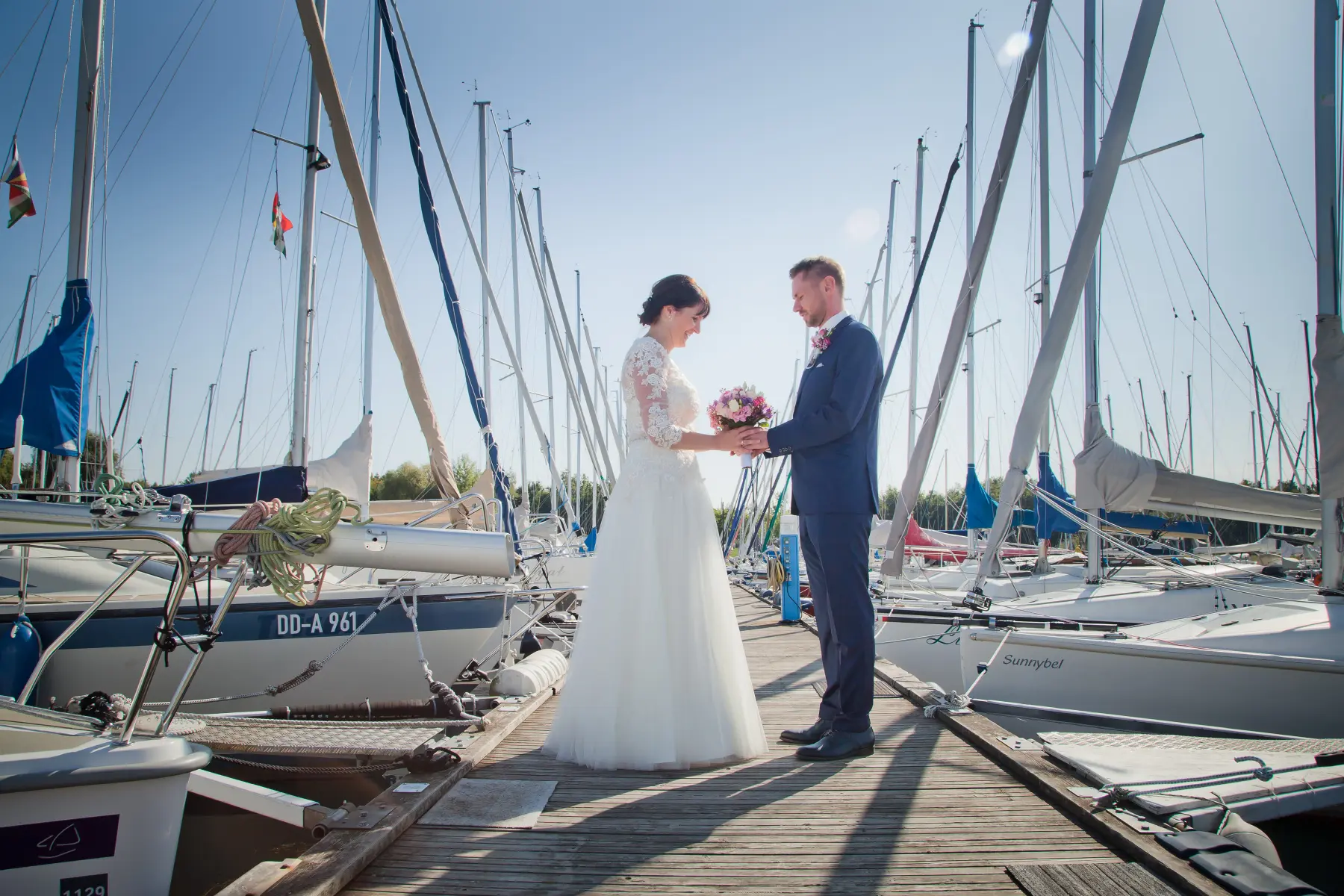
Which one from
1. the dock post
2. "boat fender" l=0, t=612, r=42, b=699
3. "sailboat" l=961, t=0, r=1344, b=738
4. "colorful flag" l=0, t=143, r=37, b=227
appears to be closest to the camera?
"sailboat" l=961, t=0, r=1344, b=738

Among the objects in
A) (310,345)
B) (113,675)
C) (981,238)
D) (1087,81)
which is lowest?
(113,675)

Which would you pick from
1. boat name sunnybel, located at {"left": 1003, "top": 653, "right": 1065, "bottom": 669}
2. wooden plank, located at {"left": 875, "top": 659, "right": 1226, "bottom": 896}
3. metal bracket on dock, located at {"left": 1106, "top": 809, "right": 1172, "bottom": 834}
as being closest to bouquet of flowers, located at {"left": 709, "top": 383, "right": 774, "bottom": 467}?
wooden plank, located at {"left": 875, "top": 659, "right": 1226, "bottom": 896}

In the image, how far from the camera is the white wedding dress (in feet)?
11.2

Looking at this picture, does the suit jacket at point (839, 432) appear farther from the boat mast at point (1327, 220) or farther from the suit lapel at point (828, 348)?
the boat mast at point (1327, 220)

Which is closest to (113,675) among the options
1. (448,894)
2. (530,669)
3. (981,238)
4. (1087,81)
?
(530,669)

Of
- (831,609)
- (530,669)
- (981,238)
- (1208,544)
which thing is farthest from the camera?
(1208,544)

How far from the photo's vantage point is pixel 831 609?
141 inches

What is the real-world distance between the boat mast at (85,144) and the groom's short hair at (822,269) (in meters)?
7.35

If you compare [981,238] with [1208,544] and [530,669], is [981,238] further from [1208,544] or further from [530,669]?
[1208,544]

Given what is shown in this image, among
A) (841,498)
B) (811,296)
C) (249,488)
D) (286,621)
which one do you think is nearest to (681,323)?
(811,296)

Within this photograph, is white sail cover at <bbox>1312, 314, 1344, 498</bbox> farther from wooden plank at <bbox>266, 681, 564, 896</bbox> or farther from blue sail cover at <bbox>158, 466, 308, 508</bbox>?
blue sail cover at <bbox>158, 466, 308, 508</bbox>

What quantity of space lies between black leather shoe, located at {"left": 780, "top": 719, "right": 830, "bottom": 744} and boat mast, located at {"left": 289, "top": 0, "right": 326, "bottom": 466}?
7942 millimetres

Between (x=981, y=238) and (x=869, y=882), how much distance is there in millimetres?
7670

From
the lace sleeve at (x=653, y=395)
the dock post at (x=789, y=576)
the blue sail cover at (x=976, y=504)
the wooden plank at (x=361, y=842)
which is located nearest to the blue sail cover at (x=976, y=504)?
the blue sail cover at (x=976, y=504)
